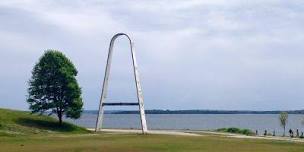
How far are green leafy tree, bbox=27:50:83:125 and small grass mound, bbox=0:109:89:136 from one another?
4.89 feet

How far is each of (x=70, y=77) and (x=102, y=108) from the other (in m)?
6.13

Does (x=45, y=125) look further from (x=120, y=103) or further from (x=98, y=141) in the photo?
(x=98, y=141)

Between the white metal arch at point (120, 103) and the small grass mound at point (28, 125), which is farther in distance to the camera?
the white metal arch at point (120, 103)

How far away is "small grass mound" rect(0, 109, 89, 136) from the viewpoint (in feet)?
220

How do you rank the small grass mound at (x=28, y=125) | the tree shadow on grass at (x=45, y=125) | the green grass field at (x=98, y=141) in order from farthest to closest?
the tree shadow on grass at (x=45, y=125) → the small grass mound at (x=28, y=125) → the green grass field at (x=98, y=141)

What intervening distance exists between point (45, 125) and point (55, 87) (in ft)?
19.3

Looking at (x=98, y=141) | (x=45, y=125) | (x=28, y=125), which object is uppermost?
(x=45, y=125)

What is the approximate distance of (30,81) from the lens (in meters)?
80.8

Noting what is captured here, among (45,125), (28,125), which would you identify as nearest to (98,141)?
(28,125)

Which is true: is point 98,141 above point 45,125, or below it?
below

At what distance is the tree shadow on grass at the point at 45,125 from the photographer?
7311 centimetres

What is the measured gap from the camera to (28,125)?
72125 millimetres

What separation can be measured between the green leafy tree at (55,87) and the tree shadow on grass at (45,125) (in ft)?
4.34

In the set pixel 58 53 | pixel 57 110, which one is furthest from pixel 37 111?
pixel 58 53
